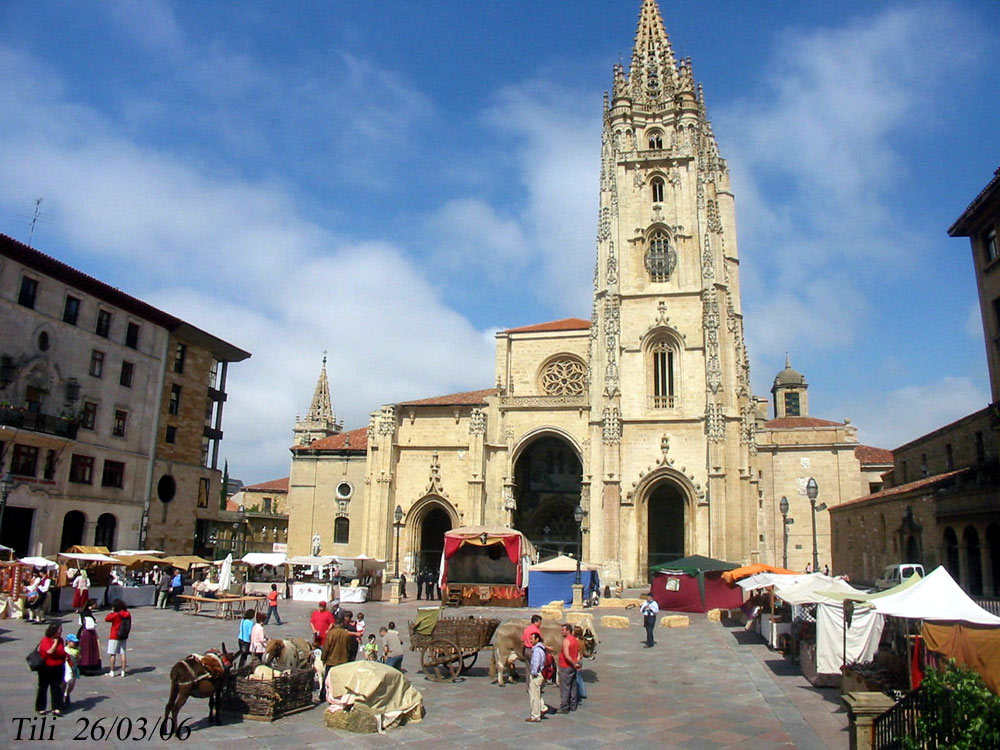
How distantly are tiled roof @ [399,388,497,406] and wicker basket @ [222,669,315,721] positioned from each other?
32535 mm

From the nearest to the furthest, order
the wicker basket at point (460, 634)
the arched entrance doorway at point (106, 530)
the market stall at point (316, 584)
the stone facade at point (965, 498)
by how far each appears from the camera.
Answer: the wicker basket at point (460, 634) < the stone facade at point (965, 498) < the market stall at point (316, 584) < the arched entrance doorway at point (106, 530)

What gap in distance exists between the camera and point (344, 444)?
46719 mm

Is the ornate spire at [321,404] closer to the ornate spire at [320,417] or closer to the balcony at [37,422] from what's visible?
the ornate spire at [320,417]

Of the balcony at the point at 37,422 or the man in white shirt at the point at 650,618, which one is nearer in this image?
the man in white shirt at the point at 650,618

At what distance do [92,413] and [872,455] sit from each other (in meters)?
43.4

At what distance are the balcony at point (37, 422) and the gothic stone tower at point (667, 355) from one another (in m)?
23.9

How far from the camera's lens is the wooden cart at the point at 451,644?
12.5 m

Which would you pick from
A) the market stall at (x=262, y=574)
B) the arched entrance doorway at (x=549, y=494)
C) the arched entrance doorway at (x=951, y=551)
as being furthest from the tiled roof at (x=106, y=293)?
the arched entrance doorway at (x=951, y=551)

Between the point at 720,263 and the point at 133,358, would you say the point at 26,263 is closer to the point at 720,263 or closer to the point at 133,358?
the point at 133,358

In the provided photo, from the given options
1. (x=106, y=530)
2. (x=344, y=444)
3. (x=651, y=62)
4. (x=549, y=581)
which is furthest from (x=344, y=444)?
(x=651, y=62)

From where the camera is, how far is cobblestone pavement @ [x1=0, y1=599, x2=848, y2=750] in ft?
28.6

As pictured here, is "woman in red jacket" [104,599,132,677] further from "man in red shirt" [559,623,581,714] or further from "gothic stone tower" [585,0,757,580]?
"gothic stone tower" [585,0,757,580]

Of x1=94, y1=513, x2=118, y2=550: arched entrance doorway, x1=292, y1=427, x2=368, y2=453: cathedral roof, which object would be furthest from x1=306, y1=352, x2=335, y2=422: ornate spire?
x1=94, y1=513, x2=118, y2=550: arched entrance doorway

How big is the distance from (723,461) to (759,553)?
6.00 meters
